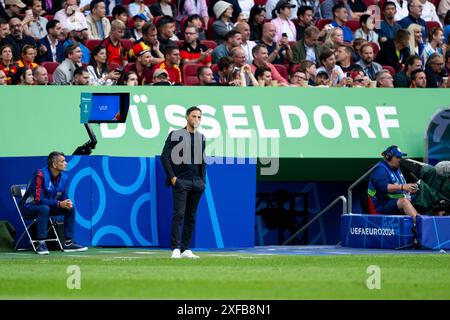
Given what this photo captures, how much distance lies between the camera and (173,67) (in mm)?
21812

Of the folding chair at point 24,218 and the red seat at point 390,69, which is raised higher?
the red seat at point 390,69

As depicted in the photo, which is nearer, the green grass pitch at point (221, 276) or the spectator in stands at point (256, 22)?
the green grass pitch at point (221, 276)

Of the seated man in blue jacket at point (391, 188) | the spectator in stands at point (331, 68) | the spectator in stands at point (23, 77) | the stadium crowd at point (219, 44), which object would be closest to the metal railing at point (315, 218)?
the seated man in blue jacket at point (391, 188)

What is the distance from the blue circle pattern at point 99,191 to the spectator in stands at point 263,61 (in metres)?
4.13

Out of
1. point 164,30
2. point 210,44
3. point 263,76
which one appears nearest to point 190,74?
point 164,30

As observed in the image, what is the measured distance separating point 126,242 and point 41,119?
8.32 feet

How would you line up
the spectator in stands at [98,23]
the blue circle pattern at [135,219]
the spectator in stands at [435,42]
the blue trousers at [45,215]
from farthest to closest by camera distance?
the spectator in stands at [435,42] < the spectator in stands at [98,23] < the blue circle pattern at [135,219] < the blue trousers at [45,215]

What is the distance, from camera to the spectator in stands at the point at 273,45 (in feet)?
76.5

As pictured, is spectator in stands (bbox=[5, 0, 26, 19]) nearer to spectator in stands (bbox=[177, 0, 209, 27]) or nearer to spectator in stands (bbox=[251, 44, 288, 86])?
spectator in stands (bbox=[177, 0, 209, 27])

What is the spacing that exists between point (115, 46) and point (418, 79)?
18.8 feet

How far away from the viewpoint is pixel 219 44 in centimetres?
2358

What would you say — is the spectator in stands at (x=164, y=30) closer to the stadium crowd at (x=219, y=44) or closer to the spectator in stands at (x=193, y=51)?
the stadium crowd at (x=219, y=44)

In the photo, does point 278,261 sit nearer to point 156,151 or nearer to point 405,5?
point 156,151
